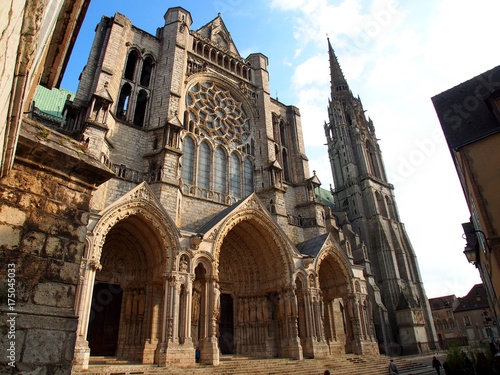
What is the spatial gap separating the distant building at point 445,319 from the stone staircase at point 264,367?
39.5 meters

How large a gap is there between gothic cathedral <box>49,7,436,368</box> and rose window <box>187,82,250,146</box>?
0.31ft

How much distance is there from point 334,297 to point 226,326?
233 inches

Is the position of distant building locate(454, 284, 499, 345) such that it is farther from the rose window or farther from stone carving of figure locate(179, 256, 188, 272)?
stone carving of figure locate(179, 256, 188, 272)

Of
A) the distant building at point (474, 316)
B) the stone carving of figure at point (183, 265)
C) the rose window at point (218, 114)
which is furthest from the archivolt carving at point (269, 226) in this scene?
the distant building at point (474, 316)

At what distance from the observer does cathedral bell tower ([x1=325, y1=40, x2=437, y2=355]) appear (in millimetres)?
25328

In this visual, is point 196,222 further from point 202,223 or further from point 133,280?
point 133,280

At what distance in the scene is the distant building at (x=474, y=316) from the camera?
4234 centimetres

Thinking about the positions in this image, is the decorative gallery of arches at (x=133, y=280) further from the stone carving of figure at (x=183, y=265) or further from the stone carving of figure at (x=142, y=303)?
the stone carving of figure at (x=183, y=265)

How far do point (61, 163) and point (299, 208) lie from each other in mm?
17901

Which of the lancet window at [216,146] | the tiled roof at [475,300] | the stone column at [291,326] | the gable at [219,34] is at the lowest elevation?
the stone column at [291,326]

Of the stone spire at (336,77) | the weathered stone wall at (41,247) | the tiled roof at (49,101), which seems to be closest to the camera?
the weathered stone wall at (41,247)

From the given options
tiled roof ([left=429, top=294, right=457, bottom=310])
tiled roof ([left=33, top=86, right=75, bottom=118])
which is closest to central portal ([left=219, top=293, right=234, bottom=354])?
tiled roof ([left=33, top=86, right=75, bottom=118])

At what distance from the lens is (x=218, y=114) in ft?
68.8

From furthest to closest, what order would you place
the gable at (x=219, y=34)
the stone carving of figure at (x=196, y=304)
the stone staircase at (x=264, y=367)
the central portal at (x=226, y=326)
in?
the gable at (x=219, y=34)
the central portal at (x=226, y=326)
the stone carving of figure at (x=196, y=304)
the stone staircase at (x=264, y=367)
